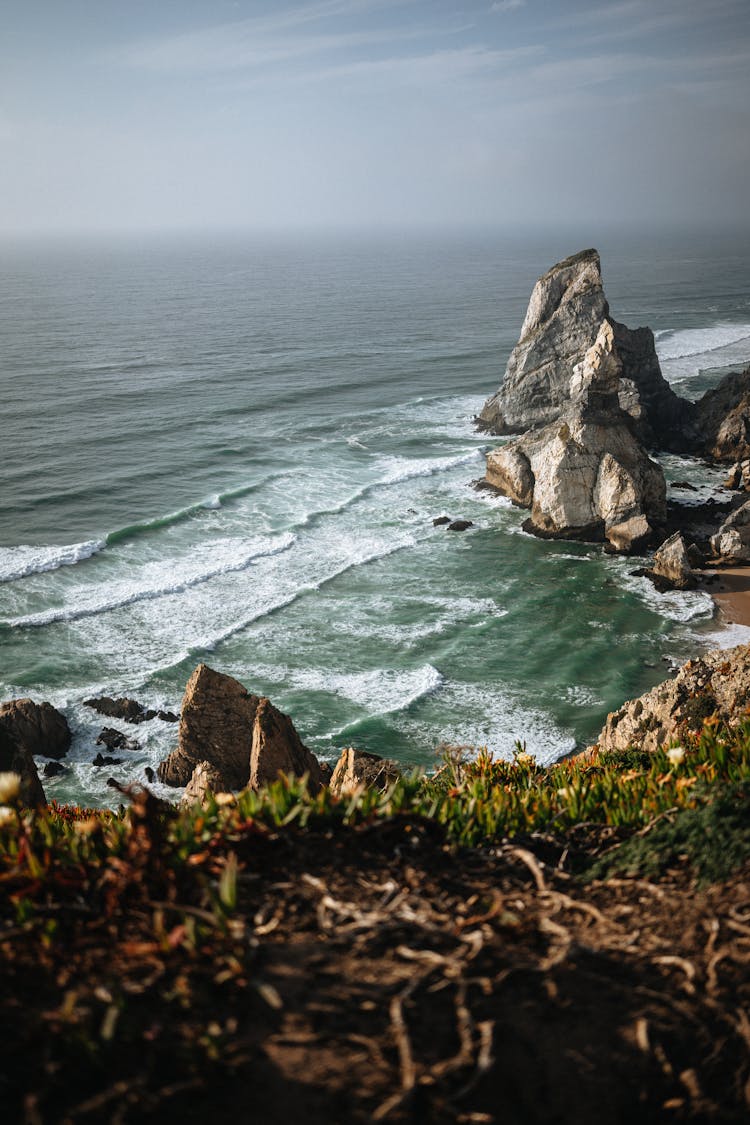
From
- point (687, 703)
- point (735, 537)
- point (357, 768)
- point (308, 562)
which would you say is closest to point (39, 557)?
point (308, 562)

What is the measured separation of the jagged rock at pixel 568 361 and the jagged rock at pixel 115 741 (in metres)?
40.6

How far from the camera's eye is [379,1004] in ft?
14.3

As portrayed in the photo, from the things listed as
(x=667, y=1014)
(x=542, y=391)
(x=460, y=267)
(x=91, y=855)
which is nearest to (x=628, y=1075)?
(x=667, y=1014)

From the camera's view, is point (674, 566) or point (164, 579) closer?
point (674, 566)

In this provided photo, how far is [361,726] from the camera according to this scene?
27422 mm

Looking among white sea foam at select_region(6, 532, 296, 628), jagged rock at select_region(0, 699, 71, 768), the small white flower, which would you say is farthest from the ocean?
the small white flower

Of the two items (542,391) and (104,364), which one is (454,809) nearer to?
(542,391)

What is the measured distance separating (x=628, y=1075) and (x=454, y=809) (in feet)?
7.66

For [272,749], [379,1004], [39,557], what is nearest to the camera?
[379,1004]

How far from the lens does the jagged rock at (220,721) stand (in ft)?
72.2

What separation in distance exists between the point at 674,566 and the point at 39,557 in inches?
1190

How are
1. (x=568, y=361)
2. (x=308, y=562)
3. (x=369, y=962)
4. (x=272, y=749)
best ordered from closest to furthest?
(x=369, y=962), (x=272, y=749), (x=308, y=562), (x=568, y=361)

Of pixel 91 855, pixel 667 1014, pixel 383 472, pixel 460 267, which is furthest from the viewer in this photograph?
pixel 460 267

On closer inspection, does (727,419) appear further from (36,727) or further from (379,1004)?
(379,1004)
